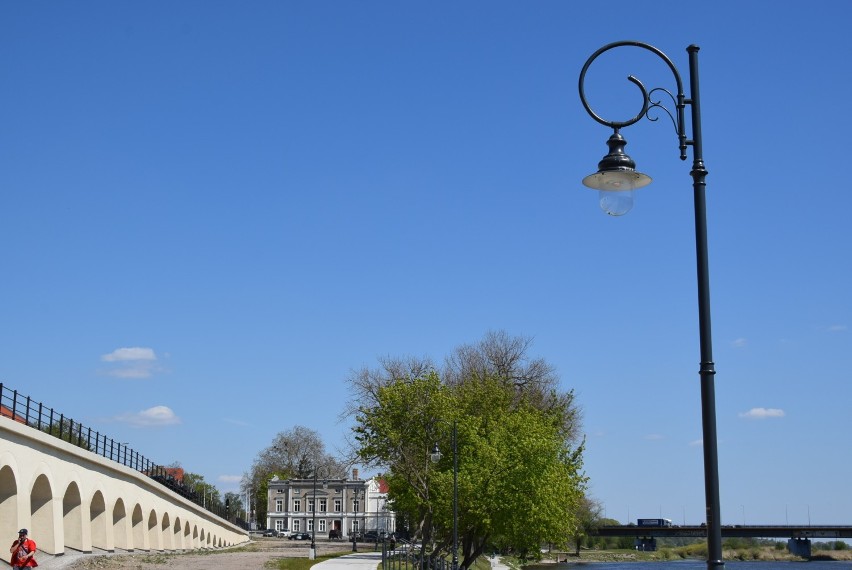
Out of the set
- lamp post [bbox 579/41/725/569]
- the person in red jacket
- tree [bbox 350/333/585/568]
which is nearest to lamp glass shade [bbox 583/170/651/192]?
lamp post [bbox 579/41/725/569]

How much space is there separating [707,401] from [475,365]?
181 ft

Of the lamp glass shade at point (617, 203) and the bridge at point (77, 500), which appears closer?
the lamp glass shade at point (617, 203)

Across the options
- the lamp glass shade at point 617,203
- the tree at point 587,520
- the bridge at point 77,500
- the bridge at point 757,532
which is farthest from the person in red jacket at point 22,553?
the bridge at point 757,532

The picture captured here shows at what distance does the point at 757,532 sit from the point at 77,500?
87160mm

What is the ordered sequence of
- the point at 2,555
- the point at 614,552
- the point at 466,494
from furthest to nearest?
the point at 614,552 → the point at 466,494 → the point at 2,555

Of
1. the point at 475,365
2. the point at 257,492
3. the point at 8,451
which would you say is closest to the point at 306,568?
the point at 8,451

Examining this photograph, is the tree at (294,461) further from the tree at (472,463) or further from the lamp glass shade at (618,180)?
the lamp glass shade at (618,180)

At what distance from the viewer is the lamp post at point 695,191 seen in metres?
9.21

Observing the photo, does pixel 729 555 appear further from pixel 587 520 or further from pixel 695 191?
pixel 695 191

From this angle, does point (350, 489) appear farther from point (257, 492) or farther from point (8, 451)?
point (8, 451)

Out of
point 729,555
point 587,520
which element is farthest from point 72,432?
point 729,555

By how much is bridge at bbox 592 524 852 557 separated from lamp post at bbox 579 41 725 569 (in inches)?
3927

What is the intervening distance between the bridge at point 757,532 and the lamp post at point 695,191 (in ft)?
327

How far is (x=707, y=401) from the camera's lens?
930cm
